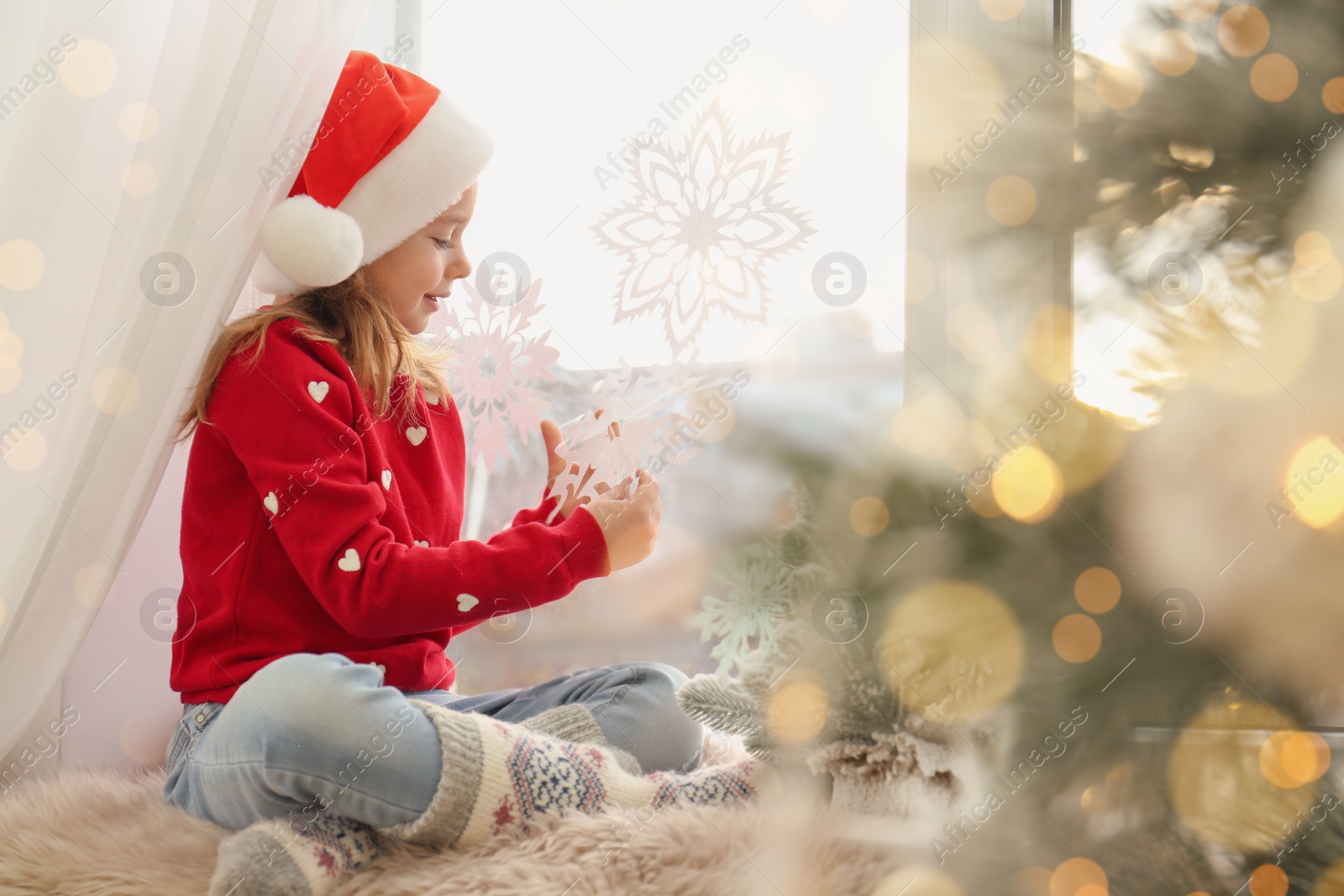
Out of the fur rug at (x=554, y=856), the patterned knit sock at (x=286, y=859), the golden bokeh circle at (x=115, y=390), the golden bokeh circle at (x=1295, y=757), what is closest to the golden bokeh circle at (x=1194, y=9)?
the golden bokeh circle at (x=1295, y=757)

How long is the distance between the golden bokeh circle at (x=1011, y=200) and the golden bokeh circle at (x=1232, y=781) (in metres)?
0.20

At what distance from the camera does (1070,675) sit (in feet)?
1.08

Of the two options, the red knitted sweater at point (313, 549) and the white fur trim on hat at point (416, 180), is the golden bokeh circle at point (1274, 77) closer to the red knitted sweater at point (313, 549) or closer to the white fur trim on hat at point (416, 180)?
the red knitted sweater at point (313, 549)

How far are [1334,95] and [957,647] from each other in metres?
0.25

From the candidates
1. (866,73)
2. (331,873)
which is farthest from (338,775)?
(866,73)

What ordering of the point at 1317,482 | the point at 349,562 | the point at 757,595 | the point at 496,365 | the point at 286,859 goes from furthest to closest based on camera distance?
the point at 496,365 → the point at 349,562 → the point at 286,859 → the point at 757,595 → the point at 1317,482

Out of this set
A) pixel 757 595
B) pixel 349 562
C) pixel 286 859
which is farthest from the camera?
pixel 349 562

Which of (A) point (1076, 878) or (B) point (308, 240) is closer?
(A) point (1076, 878)

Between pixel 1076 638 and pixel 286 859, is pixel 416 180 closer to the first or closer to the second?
pixel 286 859

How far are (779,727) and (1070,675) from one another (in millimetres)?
191

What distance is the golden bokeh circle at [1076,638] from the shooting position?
33cm

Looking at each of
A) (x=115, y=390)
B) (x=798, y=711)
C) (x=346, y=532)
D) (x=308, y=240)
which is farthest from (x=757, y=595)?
(x=115, y=390)

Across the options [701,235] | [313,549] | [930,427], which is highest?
[701,235]

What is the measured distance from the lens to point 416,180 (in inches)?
35.4
